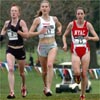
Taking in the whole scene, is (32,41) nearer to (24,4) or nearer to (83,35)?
(24,4)

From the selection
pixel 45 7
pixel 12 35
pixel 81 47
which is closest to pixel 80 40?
pixel 81 47

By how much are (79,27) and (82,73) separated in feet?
3.68

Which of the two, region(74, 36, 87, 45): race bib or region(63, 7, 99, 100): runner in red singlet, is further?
region(74, 36, 87, 45): race bib

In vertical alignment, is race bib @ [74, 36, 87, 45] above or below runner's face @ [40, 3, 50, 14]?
below

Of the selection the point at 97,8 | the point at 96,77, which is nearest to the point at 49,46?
the point at 96,77

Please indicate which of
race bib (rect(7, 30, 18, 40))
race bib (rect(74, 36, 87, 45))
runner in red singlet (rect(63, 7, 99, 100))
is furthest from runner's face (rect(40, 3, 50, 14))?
race bib (rect(74, 36, 87, 45))

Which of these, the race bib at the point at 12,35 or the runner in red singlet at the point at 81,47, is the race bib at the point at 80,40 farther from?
the race bib at the point at 12,35

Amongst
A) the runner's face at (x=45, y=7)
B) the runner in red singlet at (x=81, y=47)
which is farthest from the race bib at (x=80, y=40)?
the runner's face at (x=45, y=7)

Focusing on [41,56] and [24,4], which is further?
[24,4]

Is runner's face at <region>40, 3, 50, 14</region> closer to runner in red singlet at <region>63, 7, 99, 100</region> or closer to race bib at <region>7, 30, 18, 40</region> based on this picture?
runner in red singlet at <region>63, 7, 99, 100</region>

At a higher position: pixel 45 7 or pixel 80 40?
pixel 45 7

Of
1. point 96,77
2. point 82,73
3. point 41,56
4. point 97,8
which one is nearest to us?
point 82,73

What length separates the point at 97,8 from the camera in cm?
5159

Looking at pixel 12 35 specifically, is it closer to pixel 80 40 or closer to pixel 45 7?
pixel 45 7
